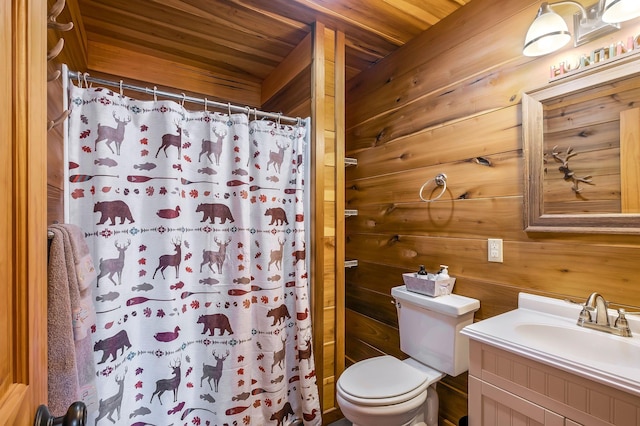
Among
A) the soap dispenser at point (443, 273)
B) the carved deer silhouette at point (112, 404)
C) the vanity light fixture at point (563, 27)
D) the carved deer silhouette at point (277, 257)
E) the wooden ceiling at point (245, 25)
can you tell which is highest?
the wooden ceiling at point (245, 25)

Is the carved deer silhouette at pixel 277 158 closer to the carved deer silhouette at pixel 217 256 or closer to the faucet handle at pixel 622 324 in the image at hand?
the carved deer silhouette at pixel 217 256

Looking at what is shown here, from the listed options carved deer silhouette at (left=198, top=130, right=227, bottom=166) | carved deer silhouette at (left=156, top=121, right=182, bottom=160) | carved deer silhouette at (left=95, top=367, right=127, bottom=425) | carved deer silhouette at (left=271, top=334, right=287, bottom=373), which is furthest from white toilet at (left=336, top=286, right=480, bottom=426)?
carved deer silhouette at (left=156, top=121, right=182, bottom=160)

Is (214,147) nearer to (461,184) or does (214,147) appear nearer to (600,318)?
(461,184)

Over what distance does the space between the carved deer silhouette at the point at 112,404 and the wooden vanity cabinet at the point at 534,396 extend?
1524 mm

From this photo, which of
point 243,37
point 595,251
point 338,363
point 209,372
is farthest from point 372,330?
Answer: point 243,37

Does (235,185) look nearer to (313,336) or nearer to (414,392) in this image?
(313,336)

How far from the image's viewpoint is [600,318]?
3.61 feet

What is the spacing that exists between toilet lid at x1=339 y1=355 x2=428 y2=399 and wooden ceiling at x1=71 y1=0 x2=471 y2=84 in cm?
200

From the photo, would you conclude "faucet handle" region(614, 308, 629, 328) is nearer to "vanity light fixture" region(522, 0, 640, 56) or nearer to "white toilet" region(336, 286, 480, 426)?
"white toilet" region(336, 286, 480, 426)

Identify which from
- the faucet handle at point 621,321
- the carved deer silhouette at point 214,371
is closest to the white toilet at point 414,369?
the faucet handle at point 621,321

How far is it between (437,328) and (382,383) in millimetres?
410

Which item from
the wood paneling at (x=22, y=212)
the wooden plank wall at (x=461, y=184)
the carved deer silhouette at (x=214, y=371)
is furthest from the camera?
the carved deer silhouette at (x=214, y=371)

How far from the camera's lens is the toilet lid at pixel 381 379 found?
A: 134 cm

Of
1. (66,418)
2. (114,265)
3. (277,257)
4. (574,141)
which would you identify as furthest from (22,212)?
(574,141)
